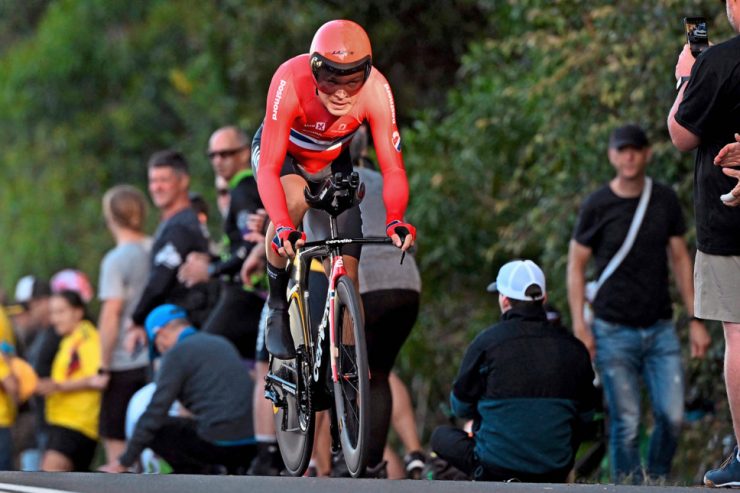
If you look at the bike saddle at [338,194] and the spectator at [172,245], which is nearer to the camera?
the bike saddle at [338,194]

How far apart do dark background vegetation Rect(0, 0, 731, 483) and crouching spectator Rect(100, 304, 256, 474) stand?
174 centimetres

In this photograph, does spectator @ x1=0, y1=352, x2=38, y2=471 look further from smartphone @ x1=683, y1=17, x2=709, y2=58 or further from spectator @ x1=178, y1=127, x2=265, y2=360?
smartphone @ x1=683, y1=17, x2=709, y2=58

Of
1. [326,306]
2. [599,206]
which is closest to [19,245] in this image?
[599,206]

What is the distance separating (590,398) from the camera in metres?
8.40

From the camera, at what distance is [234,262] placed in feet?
33.7

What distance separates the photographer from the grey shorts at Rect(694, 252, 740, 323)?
6988 millimetres

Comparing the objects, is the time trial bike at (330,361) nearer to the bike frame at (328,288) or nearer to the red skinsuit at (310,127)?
the bike frame at (328,288)

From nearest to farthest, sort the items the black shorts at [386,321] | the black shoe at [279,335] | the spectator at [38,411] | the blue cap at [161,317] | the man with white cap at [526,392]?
the black shoe at [279,335]
the man with white cap at [526,392]
the black shorts at [386,321]
the blue cap at [161,317]
the spectator at [38,411]

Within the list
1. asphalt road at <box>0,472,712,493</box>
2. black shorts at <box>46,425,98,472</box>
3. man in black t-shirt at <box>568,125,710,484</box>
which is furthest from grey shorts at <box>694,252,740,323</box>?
black shorts at <box>46,425,98,472</box>

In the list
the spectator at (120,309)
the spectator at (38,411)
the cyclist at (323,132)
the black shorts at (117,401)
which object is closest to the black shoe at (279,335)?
the cyclist at (323,132)

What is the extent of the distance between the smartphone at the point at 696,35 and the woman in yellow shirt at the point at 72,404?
580 centimetres

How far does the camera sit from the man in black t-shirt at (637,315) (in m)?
9.80

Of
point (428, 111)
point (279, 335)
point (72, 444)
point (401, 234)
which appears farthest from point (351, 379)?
point (428, 111)

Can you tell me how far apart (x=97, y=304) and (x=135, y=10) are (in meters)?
6.68
